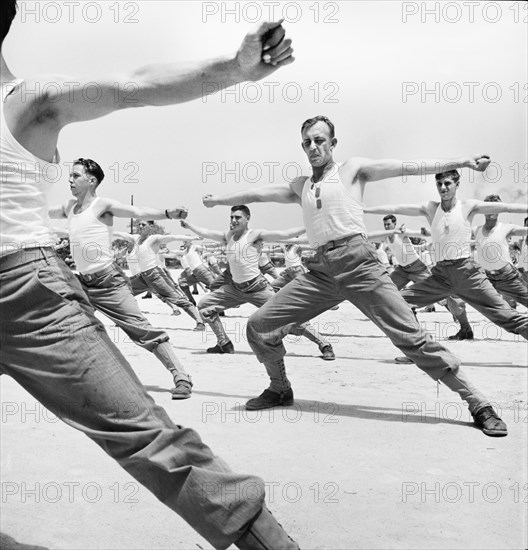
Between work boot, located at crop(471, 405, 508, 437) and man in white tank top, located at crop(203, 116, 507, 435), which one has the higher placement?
man in white tank top, located at crop(203, 116, 507, 435)

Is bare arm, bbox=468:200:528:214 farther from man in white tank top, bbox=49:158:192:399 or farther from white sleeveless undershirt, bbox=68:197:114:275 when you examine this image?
white sleeveless undershirt, bbox=68:197:114:275

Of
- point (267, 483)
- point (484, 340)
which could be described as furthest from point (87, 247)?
point (484, 340)

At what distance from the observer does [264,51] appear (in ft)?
6.45

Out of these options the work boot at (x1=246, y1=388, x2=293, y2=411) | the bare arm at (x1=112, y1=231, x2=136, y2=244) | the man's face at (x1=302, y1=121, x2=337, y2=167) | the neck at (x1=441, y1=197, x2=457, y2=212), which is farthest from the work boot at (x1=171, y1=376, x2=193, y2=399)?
the bare arm at (x1=112, y1=231, x2=136, y2=244)

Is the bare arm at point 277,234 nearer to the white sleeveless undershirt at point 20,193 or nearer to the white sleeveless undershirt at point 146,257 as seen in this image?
the white sleeveless undershirt at point 146,257

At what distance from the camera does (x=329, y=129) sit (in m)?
5.32

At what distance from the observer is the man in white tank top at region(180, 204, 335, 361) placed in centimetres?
877

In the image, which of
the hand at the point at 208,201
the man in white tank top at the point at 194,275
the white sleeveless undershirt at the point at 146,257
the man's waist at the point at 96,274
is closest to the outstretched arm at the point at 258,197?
the hand at the point at 208,201

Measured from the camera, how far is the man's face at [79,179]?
6.32 m

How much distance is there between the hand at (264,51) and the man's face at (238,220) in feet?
23.1

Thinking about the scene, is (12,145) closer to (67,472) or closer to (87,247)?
(67,472)

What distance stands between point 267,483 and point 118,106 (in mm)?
2254

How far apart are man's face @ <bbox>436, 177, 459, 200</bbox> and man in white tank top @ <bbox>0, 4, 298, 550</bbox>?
5668 millimetres

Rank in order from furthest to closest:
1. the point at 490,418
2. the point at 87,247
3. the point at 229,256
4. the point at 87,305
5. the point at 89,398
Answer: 1. the point at 229,256
2. the point at 87,247
3. the point at 490,418
4. the point at 87,305
5. the point at 89,398
